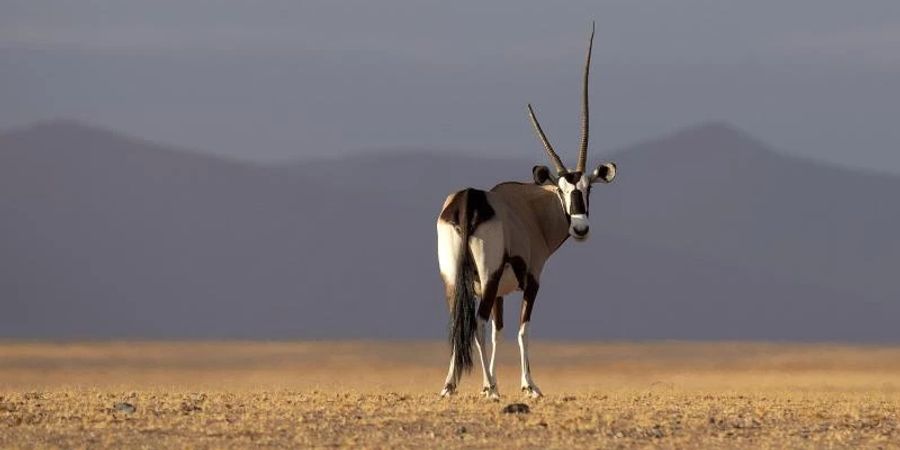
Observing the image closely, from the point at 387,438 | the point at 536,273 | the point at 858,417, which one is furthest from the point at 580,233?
the point at 387,438

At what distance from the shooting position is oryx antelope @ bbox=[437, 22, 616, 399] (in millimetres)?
19391

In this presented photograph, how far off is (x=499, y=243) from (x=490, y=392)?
1.58 metres

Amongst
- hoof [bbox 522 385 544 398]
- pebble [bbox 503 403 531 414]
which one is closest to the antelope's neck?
hoof [bbox 522 385 544 398]

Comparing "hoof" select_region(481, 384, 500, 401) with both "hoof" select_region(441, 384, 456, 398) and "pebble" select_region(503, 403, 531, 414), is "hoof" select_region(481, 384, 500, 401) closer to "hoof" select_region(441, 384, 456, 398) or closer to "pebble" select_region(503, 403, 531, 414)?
"hoof" select_region(441, 384, 456, 398)

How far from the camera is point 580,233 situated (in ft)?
67.3

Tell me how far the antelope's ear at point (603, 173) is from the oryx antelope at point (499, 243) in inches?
0.4

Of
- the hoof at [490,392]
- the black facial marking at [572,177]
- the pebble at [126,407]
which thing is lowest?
the pebble at [126,407]

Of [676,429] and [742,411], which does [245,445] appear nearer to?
[676,429]

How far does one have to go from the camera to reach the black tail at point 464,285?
19344mm

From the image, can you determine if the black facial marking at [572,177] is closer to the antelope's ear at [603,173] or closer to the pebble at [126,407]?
the antelope's ear at [603,173]

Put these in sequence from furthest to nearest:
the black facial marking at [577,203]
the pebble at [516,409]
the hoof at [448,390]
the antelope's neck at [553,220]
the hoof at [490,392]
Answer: the antelope's neck at [553,220] → the black facial marking at [577,203] → the hoof at [448,390] → the hoof at [490,392] → the pebble at [516,409]

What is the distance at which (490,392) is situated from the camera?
63.8ft

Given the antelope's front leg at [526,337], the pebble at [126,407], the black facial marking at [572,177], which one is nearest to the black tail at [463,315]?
the antelope's front leg at [526,337]

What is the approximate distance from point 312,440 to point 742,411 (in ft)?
16.3
